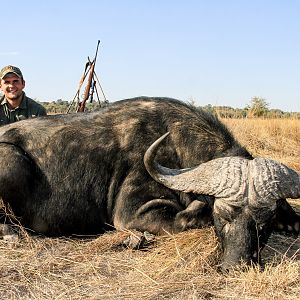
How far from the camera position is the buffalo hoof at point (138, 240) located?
15.5 ft

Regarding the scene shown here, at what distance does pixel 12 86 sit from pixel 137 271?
4.89 metres

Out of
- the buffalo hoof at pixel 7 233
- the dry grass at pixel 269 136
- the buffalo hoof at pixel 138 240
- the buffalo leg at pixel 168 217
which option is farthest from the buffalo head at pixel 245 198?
the dry grass at pixel 269 136

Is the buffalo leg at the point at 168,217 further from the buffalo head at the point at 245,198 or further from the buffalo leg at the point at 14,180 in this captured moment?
the buffalo leg at the point at 14,180

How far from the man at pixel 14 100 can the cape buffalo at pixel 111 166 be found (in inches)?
103

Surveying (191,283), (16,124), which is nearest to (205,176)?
(191,283)

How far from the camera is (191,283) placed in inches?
151

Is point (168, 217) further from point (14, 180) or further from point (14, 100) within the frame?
point (14, 100)

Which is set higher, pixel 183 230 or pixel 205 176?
pixel 205 176

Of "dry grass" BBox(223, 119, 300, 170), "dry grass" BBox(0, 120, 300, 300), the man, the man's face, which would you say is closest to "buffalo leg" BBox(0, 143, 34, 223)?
"dry grass" BBox(0, 120, 300, 300)

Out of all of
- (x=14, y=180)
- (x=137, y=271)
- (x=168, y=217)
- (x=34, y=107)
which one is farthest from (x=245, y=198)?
(x=34, y=107)

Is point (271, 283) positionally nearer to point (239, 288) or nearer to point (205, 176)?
point (239, 288)

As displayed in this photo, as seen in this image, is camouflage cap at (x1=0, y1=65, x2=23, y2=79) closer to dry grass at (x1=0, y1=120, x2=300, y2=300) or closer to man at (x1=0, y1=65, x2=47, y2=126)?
man at (x1=0, y1=65, x2=47, y2=126)

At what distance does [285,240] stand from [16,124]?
314 centimetres

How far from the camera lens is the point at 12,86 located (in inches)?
319
